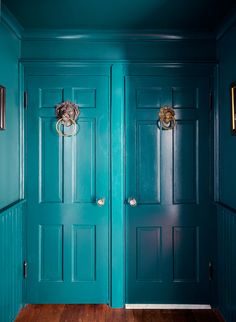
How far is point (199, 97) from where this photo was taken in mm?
2996

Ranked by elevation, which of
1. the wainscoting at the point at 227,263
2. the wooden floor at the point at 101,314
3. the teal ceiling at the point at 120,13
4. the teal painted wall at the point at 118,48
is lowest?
the wooden floor at the point at 101,314

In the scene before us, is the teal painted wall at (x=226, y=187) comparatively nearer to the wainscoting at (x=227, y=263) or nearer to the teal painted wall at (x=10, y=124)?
the wainscoting at (x=227, y=263)

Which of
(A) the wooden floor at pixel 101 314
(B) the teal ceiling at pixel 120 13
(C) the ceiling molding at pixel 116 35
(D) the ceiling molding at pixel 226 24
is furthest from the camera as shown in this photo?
(C) the ceiling molding at pixel 116 35

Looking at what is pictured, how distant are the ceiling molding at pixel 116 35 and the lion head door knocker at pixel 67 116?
589mm

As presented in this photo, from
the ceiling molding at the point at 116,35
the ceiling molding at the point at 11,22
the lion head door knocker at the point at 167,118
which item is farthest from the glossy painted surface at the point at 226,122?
the ceiling molding at the point at 11,22

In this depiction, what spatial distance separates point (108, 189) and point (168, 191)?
53cm

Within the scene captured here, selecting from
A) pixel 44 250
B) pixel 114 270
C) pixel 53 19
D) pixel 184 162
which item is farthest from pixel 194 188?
pixel 53 19

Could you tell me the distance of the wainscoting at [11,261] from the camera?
8.13 feet

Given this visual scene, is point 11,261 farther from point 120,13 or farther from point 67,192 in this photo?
point 120,13

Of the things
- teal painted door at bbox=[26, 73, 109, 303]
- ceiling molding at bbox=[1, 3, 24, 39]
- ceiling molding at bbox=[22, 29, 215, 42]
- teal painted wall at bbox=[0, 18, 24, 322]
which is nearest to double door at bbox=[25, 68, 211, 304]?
teal painted door at bbox=[26, 73, 109, 303]

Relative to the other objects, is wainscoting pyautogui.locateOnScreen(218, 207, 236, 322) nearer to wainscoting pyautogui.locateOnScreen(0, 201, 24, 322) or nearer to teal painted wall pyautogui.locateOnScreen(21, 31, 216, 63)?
teal painted wall pyautogui.locateOnScreen(21, 31, 216, 63)

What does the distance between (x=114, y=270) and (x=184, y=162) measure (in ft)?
3.73

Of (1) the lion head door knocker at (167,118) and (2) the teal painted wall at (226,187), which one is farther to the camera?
(1) the lion head door knocker at (167,118)

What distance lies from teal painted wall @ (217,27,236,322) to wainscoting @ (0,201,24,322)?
169 cm
